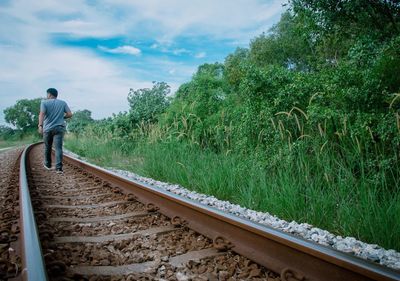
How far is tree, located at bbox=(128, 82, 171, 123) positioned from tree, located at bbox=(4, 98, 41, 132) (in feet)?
194

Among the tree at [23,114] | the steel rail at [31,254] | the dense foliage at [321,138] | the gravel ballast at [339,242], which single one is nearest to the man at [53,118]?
the dense foliage at [321,138]

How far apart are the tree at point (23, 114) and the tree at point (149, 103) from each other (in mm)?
59172

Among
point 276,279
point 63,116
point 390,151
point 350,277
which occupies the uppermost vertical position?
point 63,116

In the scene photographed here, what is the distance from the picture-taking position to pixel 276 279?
2363mm

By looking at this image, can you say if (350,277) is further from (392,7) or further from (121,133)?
(121,133)

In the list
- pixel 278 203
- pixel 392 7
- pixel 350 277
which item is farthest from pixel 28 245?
pixel 392 7

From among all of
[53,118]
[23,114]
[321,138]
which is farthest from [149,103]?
[23,114]

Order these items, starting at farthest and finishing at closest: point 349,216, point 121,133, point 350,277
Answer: point 121,133
point 349,216
point 350,277

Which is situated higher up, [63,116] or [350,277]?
[63,116]

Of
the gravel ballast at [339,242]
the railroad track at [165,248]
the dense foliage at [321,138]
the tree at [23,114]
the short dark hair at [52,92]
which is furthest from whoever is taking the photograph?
the tree at [23,114]

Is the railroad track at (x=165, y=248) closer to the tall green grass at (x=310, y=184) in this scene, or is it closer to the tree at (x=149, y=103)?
the tall green grass at (x=310, y=184)

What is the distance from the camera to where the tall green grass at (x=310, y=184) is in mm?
3459

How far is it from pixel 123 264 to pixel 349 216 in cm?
224

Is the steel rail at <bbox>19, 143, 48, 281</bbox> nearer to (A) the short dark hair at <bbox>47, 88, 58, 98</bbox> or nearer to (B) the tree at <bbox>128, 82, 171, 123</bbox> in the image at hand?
(A) the short dark hair at <bbox>47, 88, 58, 98</bbox>
